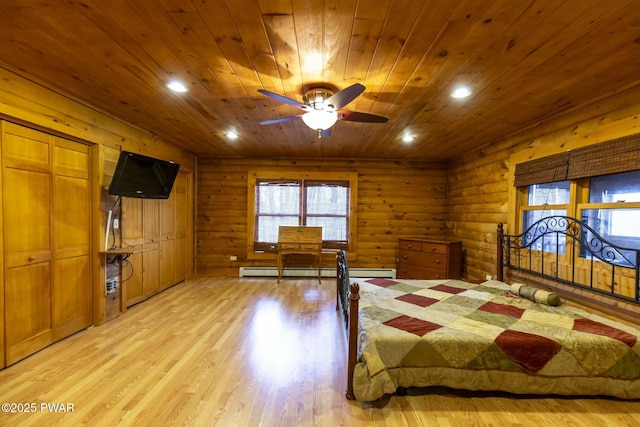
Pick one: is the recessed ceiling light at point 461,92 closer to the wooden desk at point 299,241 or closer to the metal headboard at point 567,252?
the metal headboard at point 567,252

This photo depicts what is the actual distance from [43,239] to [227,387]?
216cm

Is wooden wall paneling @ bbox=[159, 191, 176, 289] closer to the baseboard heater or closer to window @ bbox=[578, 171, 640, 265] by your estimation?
the baseboard heater

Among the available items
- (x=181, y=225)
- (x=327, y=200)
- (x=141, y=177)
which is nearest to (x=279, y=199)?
(x=327, y=200)

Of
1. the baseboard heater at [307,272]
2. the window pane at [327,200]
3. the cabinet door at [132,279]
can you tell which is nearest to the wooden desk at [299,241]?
the baseboard heater at [307,272]

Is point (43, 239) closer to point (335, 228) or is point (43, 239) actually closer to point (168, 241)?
point (168, 241)

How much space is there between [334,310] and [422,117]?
2.60m

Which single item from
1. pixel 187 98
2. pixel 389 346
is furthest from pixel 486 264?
pixel 187 98

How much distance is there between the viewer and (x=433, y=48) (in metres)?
1.76

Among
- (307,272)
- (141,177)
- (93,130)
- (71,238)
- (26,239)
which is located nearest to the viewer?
(26,239)

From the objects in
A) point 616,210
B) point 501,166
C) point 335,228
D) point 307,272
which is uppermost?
point 501,166

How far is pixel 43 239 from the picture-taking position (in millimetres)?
2451

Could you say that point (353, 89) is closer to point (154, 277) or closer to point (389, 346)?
point (389, 346)

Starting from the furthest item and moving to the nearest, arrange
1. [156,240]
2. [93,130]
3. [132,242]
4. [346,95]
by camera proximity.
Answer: [156,240], [132,242], [93,130], [346,95]

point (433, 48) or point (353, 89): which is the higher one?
point (433, 48)
